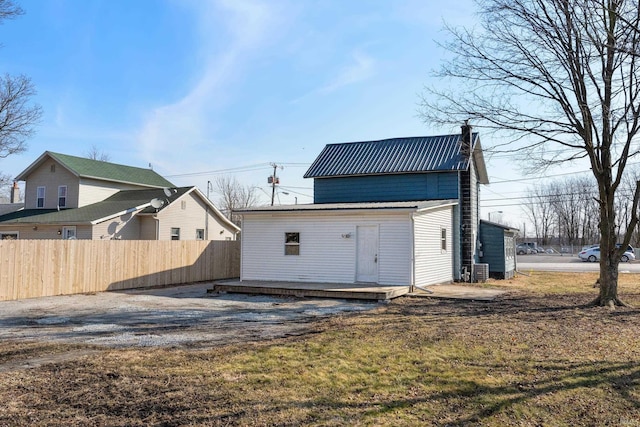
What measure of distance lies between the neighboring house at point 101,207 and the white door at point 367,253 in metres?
12.8

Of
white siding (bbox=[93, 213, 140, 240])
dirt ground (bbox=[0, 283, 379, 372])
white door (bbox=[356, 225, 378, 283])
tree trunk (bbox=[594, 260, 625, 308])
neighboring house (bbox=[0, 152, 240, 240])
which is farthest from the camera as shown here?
neighboring house (bbox=[0, 152, 240, 240])

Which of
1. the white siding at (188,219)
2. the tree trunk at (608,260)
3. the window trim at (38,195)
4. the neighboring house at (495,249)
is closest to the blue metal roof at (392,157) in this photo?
the neighboring house at (495,249)

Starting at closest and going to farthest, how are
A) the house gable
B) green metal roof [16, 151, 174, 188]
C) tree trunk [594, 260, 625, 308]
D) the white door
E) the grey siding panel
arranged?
tree trunk [594, 260, 625, 308] < the white door < the grey siding panel < the house gable < green metal roof [16, 151, 174, 188]

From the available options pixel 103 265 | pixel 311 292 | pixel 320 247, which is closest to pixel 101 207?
pixel 103 265

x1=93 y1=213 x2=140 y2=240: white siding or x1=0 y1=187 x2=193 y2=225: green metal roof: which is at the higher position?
x1=0 y1=187 x2=193 y2=225: green metal roof

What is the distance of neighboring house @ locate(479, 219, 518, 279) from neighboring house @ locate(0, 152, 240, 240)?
51.3ft

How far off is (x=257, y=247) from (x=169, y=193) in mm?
11243

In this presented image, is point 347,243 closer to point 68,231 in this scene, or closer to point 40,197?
point 68,231

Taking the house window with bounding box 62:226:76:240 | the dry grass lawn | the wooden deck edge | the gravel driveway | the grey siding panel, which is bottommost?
the gravel driveway

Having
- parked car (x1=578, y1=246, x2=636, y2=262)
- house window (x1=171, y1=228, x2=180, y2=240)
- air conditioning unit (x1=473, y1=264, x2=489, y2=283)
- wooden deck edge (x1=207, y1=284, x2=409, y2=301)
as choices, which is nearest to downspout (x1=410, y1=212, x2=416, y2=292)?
wooden deck edge (x1=207, y1=284, x2=409, y2=301)

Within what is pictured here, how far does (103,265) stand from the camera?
52.8ft

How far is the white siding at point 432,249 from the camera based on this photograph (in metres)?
15.4

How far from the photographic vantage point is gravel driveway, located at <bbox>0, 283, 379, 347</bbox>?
8070 mm

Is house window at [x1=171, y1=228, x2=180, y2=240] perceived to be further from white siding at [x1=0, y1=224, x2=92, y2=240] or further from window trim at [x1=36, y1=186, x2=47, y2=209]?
window trim at [x1=36, y1=186, x2=47, y2=209]
